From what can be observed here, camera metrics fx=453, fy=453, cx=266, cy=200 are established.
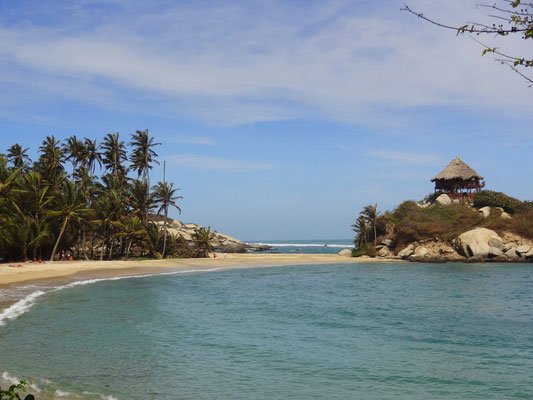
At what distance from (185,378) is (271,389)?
2.46m

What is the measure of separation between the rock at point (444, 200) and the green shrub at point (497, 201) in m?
4.39

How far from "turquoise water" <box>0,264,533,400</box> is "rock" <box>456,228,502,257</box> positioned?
126ft

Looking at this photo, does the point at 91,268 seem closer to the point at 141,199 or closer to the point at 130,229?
the point at 130,229

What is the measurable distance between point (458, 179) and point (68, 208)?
65.4m

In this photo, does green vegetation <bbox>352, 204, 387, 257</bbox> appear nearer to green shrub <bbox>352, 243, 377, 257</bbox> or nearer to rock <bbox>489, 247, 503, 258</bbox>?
green shrub <bbox>352, 243, 377, 257</bbox>

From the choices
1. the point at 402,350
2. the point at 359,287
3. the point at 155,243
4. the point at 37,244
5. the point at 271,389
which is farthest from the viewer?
the point at 155,243

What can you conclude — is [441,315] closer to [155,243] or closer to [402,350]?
[402,350]

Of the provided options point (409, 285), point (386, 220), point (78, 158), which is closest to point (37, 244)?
point (78, 158)

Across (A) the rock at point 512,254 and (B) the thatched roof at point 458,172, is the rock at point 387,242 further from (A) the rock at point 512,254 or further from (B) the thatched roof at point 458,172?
(A) the rock at point 512,254

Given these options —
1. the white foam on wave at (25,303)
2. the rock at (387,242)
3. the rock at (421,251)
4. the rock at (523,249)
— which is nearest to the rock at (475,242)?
the rock at (523,249)

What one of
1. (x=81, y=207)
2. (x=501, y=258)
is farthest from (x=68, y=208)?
(x=501, y=258)

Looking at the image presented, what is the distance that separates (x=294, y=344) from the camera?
16625mm

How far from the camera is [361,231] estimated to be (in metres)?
81.7

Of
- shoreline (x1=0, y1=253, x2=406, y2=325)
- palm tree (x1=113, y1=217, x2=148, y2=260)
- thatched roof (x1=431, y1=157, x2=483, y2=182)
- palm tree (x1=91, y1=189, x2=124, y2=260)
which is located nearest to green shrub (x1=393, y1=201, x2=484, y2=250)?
thatched roof (x1=431, y1=157, x2=483, y2=182)
